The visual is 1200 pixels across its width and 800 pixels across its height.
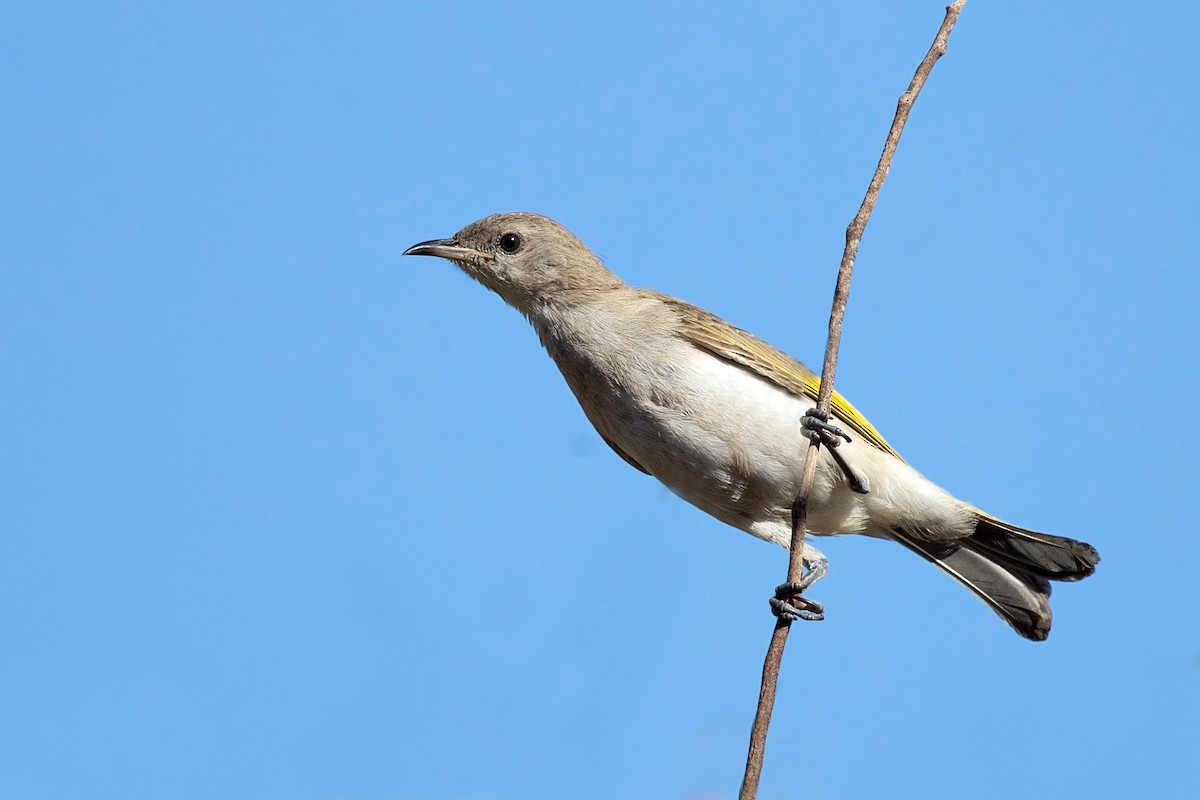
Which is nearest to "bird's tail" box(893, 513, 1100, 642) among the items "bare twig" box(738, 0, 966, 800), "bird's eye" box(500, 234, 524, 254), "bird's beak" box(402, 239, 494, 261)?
"bare twig" box(738, 0, 966, 800)

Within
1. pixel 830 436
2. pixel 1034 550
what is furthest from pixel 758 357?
pixel 1034 550

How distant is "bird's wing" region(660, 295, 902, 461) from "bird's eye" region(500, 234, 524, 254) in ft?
3.76

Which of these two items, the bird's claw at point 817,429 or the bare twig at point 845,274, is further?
the bird's claw at point 817,429

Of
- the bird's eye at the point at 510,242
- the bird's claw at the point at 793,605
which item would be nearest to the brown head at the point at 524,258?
the bird's eye at the point at 510,242

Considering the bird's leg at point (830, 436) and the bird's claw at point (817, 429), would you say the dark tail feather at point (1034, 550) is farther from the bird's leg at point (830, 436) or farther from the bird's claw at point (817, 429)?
the bird's claw at point (817, 429)

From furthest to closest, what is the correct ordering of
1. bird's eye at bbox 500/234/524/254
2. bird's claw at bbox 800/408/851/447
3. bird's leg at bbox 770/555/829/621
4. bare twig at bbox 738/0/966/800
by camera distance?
bird's eye at bbox 500/234/524/254, bird's leg at bbox 770/555/829/621, bird's claw at bbox 800/408/851/447, bare twig at bbox 738/0/966/800

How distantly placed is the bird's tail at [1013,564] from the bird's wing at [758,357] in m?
0.77

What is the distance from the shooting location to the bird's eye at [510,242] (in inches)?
318

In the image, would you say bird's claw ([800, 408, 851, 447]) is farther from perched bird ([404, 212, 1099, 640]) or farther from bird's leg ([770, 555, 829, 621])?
bird's leg ([770, 555, 829, 621])

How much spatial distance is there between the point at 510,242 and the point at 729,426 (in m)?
2.17

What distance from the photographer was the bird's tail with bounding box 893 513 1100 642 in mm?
7422

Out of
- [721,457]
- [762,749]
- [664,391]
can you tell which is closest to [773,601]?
[721,457]

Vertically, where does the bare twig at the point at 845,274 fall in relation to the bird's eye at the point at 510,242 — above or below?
below

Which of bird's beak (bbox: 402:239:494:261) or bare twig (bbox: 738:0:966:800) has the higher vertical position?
bird's beak (bbox: 402:239:494:261)
